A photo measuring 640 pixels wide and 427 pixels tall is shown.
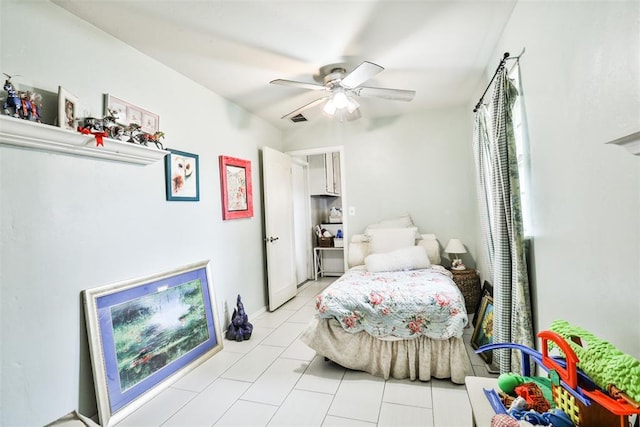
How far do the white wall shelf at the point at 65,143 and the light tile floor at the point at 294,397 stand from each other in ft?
5.40

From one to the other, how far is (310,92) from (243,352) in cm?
261

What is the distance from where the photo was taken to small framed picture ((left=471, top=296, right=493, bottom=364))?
7.80ft

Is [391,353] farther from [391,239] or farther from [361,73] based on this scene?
[361,73]

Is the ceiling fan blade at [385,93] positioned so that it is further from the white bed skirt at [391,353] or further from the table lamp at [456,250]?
the white bed skirt at [391,353]

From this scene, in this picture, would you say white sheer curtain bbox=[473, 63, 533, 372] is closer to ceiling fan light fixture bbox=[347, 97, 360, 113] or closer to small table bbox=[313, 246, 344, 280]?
ceiling fan light fixture bbox=[347, 97, 360, 113]

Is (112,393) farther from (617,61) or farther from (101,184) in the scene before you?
(617,61)

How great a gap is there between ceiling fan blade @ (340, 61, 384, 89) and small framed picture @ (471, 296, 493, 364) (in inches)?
81.3

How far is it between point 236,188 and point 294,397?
2165 millimetres

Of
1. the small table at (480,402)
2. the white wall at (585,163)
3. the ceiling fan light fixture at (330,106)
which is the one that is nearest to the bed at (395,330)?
→ the white wall at (585,163)

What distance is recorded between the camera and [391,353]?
2.21m

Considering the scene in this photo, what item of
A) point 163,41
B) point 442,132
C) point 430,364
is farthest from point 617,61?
point 442,132

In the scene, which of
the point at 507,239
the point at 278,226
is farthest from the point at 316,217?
the point at 507,239

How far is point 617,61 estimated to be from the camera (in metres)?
0.96

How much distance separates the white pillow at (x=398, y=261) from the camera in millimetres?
3139
